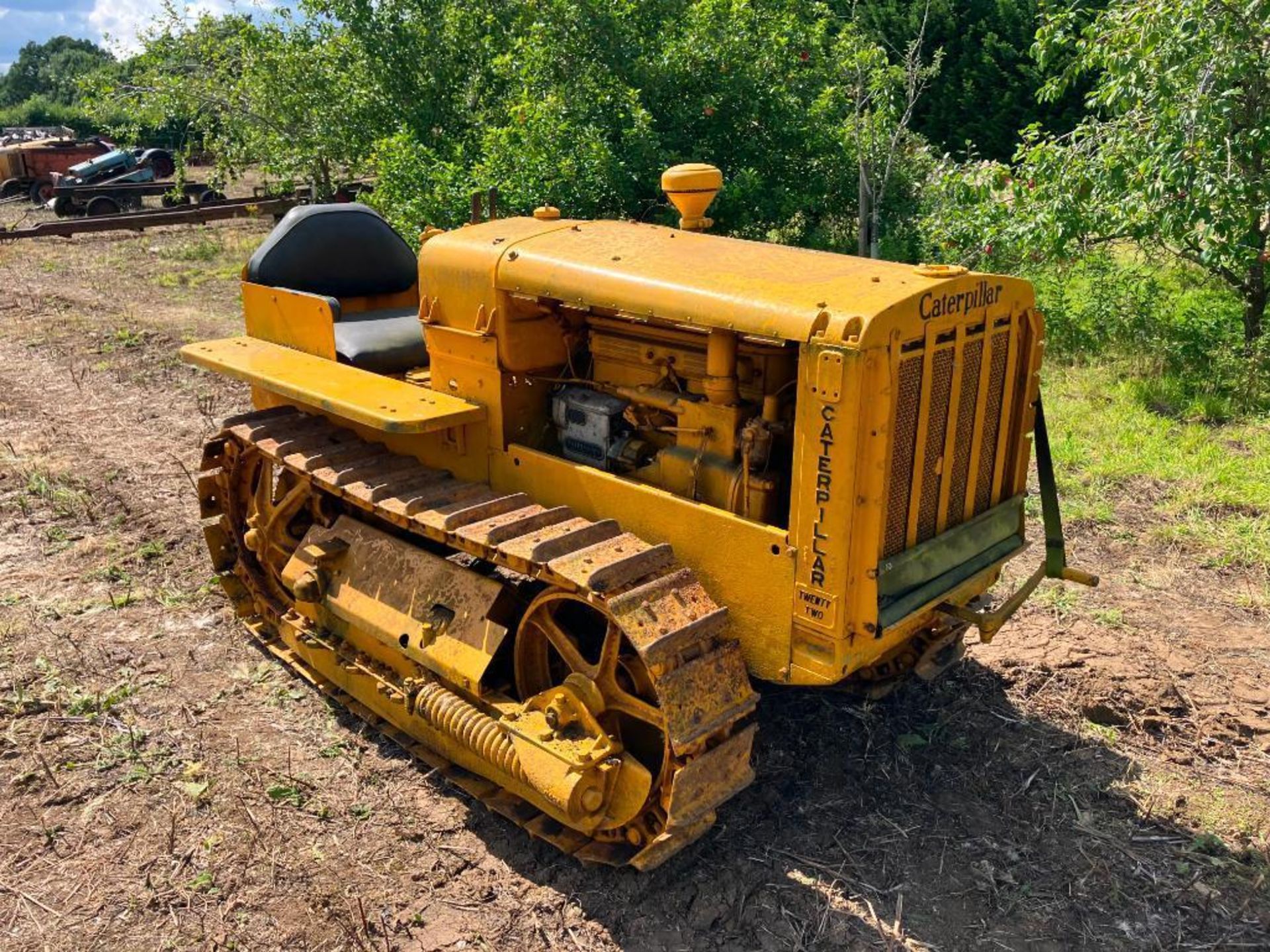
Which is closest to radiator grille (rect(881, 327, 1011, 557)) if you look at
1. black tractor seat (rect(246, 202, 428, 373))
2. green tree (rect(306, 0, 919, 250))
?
black tractor seat (rect(246, 202, 428, 373))

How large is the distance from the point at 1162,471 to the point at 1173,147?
2606 mm

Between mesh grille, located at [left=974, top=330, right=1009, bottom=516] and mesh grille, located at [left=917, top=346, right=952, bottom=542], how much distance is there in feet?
0.94

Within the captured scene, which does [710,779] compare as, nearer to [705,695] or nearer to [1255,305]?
[705,695]

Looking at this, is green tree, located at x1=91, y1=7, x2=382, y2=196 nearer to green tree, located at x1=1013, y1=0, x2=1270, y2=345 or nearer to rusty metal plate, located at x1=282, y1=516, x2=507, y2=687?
green tree, located at x1=1013, y1=0, x2=1270, y2=345

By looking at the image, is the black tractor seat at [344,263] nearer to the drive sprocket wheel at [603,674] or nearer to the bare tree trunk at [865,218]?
the drive sprocket wheel at [603,674]

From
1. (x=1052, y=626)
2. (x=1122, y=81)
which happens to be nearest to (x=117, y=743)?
(x=1052, y=626)

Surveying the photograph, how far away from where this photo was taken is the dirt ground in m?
3.62

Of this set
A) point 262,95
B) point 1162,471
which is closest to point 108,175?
point 262,95

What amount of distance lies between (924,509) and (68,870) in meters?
3.38

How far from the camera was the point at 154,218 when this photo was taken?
17.3 metres

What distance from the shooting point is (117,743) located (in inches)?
180

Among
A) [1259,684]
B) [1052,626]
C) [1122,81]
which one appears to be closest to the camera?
[1259,684]

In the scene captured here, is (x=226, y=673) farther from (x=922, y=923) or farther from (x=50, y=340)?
(x=50, y=340)

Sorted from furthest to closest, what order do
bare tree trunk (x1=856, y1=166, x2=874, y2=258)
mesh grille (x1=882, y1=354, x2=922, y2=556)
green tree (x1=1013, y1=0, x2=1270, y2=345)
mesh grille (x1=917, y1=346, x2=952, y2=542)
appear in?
bare tree trunk (x1=856, y1=166, x2=874, y2=258) → green tree (x1=1013, y1=0, x2=1270, y2=345) → mesh grille (x1=917, y1=346, x2=952, y2=542) → mesh grille (x1=882, y1=354, x2=922, y2=556)
